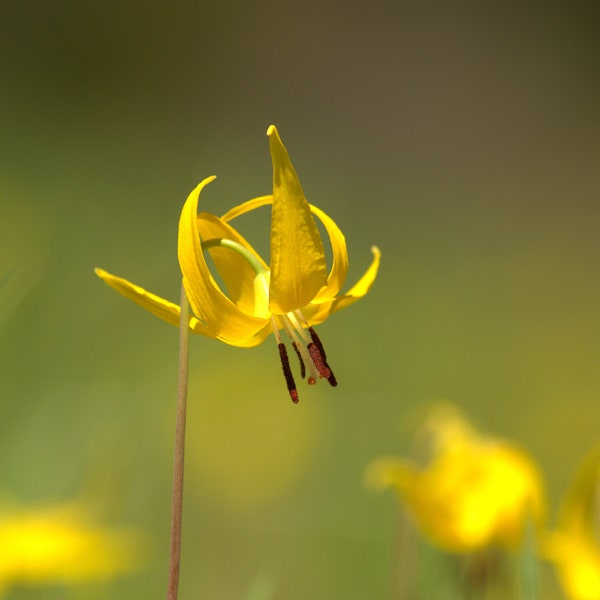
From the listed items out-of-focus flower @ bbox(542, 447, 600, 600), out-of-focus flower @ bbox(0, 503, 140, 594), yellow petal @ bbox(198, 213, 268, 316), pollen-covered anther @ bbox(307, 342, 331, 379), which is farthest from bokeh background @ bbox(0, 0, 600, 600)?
out-of-focus flower @ bbox(542, 447, 600, 600)

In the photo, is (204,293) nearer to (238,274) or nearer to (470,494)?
(238,274)

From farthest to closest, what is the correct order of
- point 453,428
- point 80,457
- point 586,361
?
1. point 586,361
2. point 80,457
3. point 453,428

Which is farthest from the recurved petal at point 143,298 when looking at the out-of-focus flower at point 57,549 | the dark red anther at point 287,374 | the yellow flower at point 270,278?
the out-of-focus flower at point 57,549

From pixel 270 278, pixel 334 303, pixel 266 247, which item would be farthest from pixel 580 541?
pixel 266 247

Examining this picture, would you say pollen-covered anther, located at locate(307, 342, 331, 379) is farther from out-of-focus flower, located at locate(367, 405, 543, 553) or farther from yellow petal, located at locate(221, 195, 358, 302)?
out-of-focus flower, located at locate(367, 405, 543, 553)

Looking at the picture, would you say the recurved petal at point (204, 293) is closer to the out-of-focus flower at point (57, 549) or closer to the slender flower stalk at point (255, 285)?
the slender flower stalk at point (255, 285)

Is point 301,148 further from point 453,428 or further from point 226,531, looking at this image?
point 453,428

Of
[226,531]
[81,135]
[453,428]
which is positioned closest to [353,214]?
[81,135]
